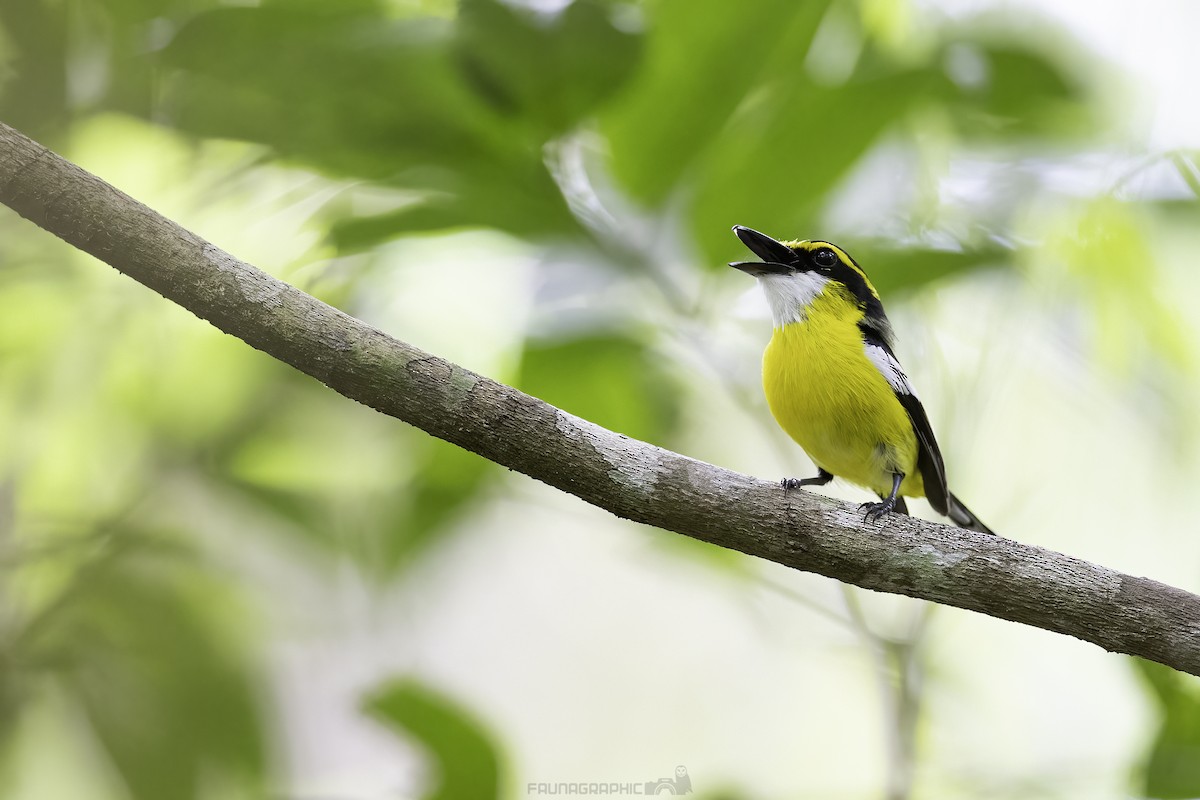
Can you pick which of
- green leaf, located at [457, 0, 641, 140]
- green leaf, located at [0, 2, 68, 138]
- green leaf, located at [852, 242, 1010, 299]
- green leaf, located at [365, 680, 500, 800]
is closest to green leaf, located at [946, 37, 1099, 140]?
green leaf, located at [852, 242, 1010, 299]

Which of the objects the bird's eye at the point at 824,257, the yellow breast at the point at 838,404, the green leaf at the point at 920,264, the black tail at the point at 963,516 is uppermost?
the bird's eye at the point at 824,257

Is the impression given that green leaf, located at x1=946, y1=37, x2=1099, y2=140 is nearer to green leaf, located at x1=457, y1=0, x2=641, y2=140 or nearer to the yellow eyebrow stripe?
the yellow eyebrow stripe

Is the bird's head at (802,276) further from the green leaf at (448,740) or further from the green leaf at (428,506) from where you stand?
the green leaf at (448,740)

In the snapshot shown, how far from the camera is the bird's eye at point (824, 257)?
2219mm

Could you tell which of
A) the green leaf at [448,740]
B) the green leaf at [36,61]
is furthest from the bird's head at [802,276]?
the green leaf at [36,61]

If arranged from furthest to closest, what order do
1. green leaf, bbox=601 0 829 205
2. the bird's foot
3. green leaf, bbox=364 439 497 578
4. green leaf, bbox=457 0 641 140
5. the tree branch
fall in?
1. green leaf, bbox=364 439 497 578
2. green leaf, bbox=601 0 829 205
3. green leaf, bbox=457 0 641 140
4. the bird's foot
5. the tree branch

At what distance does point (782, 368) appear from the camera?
2070 mm

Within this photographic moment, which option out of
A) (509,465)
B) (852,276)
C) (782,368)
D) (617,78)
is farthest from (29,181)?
(852,276)

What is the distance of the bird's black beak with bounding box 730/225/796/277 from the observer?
1961 millimetres

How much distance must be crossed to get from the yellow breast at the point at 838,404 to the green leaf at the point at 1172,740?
1.96ft

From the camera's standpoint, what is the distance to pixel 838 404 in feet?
6.56

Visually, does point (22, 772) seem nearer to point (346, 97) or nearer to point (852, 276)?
point (346, 97)

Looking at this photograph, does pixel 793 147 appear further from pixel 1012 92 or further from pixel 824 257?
pixel 1012 92

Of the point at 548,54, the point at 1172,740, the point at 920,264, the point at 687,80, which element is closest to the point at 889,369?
the point at 920,264
